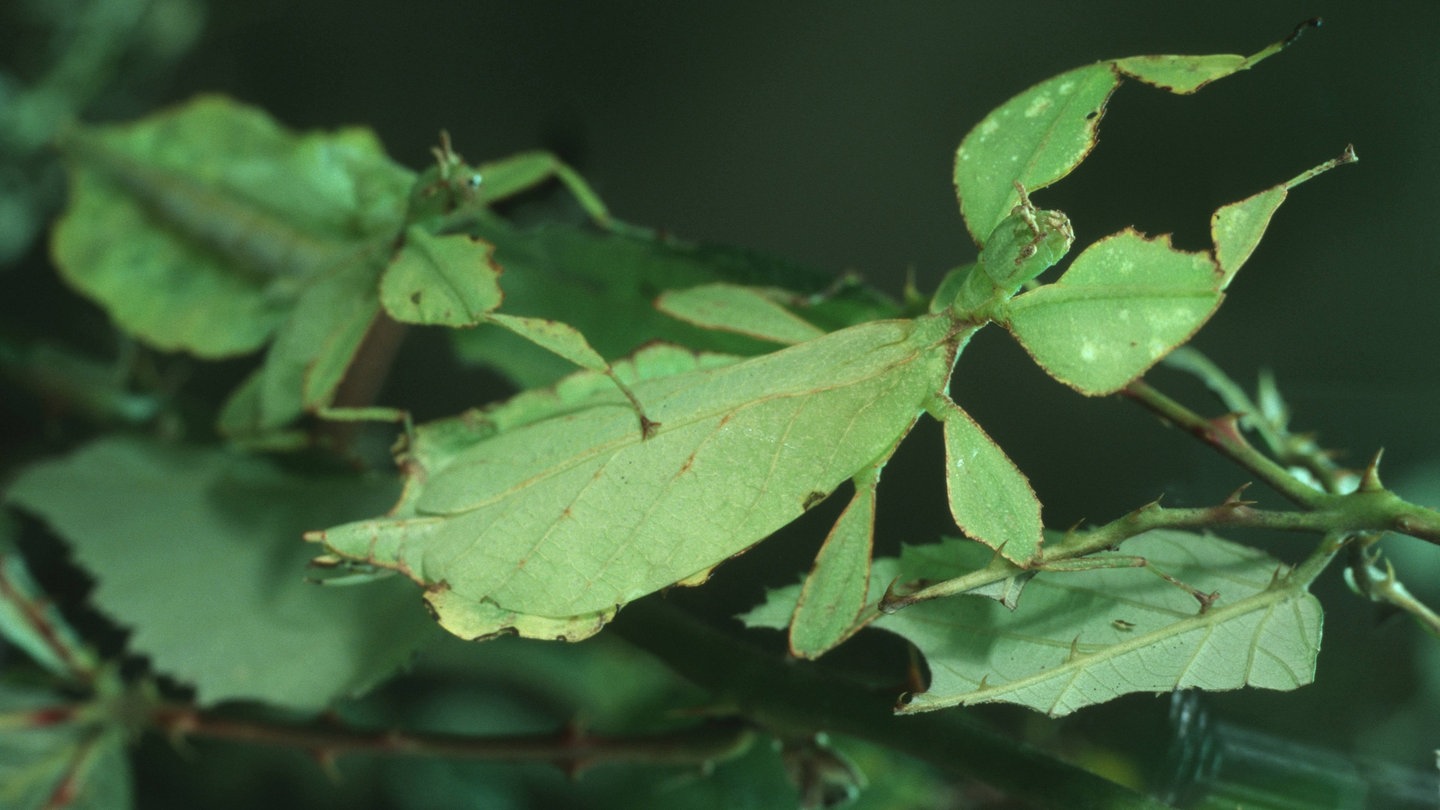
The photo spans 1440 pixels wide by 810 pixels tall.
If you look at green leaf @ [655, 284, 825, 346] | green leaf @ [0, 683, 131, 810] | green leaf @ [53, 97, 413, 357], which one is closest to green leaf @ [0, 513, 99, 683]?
green leaf @ [0, 683, 131, 810]

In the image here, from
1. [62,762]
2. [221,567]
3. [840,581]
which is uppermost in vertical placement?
[840,581]

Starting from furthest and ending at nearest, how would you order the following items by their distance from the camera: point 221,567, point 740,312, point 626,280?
point 221,567, point 626,280, point 740,312

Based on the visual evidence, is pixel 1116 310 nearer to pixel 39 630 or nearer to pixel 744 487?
pixel 744 487

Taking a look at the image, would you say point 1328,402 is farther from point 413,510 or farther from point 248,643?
point 248,643

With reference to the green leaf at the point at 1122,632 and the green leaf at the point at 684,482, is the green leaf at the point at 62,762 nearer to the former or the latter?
the green leaf at the point at 684,482

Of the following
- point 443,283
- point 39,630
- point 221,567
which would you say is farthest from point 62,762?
point 443,283

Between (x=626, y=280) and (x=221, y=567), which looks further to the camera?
(x=221, y=567)
